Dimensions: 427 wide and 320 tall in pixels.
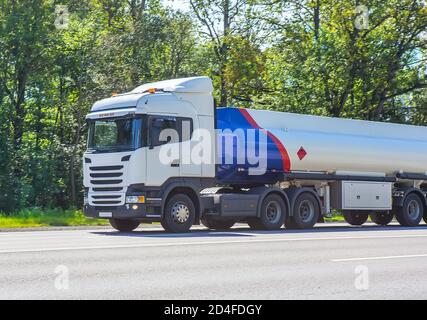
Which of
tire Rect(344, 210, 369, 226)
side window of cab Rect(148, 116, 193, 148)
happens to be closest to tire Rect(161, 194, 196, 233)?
side window of cab Rect(148, 116, 193, 148)

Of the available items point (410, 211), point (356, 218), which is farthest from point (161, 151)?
point (410, 211)

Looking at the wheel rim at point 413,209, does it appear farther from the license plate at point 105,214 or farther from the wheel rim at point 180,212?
the license plate at point 105,214

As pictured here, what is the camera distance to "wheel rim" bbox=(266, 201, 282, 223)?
21.3 meters

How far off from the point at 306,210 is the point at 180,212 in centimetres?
490

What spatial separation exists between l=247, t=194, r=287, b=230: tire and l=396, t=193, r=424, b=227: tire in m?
5.64

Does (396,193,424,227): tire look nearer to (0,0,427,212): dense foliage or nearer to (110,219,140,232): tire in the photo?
(110,219,140,232): tire

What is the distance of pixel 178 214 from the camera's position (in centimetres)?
1905

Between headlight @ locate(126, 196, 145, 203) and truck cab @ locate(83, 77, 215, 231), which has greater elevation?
truck cab @ locate(83, 77, 215, 231)

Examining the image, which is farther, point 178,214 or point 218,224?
point 218,224

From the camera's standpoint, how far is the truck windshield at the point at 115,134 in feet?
60.8

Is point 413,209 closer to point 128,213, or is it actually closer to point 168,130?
point 168,130

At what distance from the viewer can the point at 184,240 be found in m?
16.0
